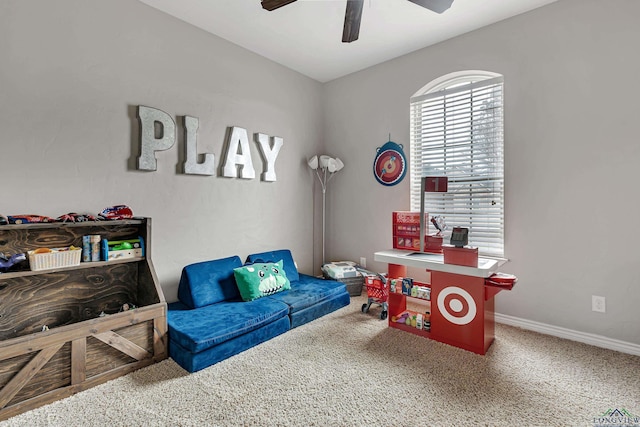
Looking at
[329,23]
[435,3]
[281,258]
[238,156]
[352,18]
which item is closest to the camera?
[435,3]

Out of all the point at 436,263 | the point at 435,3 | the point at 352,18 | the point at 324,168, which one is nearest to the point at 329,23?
the point at 352,18

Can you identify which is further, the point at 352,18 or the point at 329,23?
the point at 329,23

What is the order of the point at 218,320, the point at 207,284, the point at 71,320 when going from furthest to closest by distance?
1. the point at 207,284
2. the point at 218,320
3. the point at 71,320

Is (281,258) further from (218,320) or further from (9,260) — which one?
(9,260)

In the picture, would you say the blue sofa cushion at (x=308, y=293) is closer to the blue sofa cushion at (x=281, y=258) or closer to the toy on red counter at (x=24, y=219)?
the blue sofa cushion at (x=281, y=258)

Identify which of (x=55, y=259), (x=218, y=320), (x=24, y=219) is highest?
(x=24, y=219)

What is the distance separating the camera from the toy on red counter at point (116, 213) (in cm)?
213

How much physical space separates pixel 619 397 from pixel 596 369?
31 centimetres

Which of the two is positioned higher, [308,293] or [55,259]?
[55,259]

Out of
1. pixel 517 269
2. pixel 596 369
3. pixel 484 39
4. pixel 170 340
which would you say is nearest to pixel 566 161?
pixel 517 269

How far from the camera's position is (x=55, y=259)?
183 cm

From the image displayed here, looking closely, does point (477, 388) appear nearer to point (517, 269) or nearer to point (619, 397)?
point (619, 397)

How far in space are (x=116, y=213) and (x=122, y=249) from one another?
10.3 inches

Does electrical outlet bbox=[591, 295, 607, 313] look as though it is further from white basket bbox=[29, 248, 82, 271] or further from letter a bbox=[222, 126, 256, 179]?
white basket bbox=[29, 248, 82, 271]
